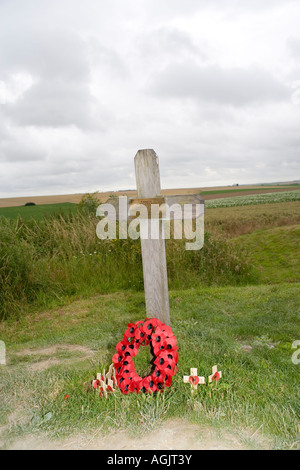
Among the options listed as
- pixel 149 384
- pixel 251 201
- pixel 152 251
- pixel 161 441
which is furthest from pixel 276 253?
pixel 251 201

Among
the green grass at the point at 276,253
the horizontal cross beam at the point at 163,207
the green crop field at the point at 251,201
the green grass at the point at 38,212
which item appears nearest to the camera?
the horizontal cross beam at the point at 163,207

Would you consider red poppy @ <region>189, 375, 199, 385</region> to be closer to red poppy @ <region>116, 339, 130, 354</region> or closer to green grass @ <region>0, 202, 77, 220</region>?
red poppy @ <region>116, 339, 130, 354</region>

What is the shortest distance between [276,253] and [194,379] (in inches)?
332

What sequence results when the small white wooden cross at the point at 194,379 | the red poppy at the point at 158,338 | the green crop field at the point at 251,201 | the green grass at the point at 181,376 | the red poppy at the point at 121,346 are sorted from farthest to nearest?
the green crop field at the point at 251,201, the red poppy at the point at 121,346, the red poppy at the point at 158,338, the small white wooden cross at the point at 194,379, the green grass at the point at 181,376

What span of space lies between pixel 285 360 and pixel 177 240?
5903 mm

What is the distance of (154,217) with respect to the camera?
3.93m

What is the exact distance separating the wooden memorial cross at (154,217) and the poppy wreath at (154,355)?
0.41 m

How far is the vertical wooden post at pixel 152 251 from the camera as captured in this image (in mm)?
3895

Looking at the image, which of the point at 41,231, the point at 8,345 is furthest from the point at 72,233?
the point at 8,345

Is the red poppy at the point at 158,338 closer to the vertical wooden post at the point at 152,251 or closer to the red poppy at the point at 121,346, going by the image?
the red poppy at the point at 121,346

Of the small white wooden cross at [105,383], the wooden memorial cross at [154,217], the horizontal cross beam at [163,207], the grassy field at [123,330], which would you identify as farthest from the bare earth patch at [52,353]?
the horizontal cross beam at [163,207]

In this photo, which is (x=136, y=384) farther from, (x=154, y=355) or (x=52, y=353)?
(x=52, y=353)

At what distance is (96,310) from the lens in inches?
259
